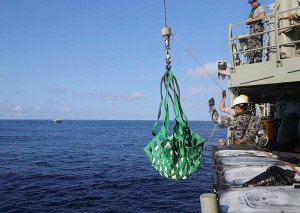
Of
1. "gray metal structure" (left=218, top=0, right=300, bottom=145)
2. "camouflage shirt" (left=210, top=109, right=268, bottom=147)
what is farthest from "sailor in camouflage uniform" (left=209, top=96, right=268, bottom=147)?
"gray metal structure" (left=218, top=0, right=300, bottom=145)

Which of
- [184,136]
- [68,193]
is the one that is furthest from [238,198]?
[68,193]

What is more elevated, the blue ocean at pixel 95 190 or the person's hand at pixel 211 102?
the person's hand at pixel 211 102

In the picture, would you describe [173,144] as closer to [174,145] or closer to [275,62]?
[174,145]

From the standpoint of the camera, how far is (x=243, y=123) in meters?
8.41

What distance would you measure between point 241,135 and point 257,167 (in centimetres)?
215

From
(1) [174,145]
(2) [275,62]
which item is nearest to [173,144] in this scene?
(1) [174,145]

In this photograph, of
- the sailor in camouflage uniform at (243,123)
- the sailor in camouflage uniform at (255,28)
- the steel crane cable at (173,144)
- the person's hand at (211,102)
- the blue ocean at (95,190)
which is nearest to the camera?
the steel crane cable at (173,144)

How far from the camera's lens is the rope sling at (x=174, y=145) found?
5863 mm

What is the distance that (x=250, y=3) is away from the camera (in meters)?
11.2

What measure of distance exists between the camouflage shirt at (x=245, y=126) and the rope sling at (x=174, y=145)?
2.51m

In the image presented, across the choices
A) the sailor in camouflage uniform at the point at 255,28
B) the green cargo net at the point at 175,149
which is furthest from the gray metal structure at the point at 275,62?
the green cargo net at the point at 175,149

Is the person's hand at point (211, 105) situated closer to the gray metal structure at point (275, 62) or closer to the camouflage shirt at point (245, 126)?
the camouflage shirt at point (245, 126)

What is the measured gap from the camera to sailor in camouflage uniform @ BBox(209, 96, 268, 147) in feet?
27.5

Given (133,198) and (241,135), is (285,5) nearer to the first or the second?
(241,135)
